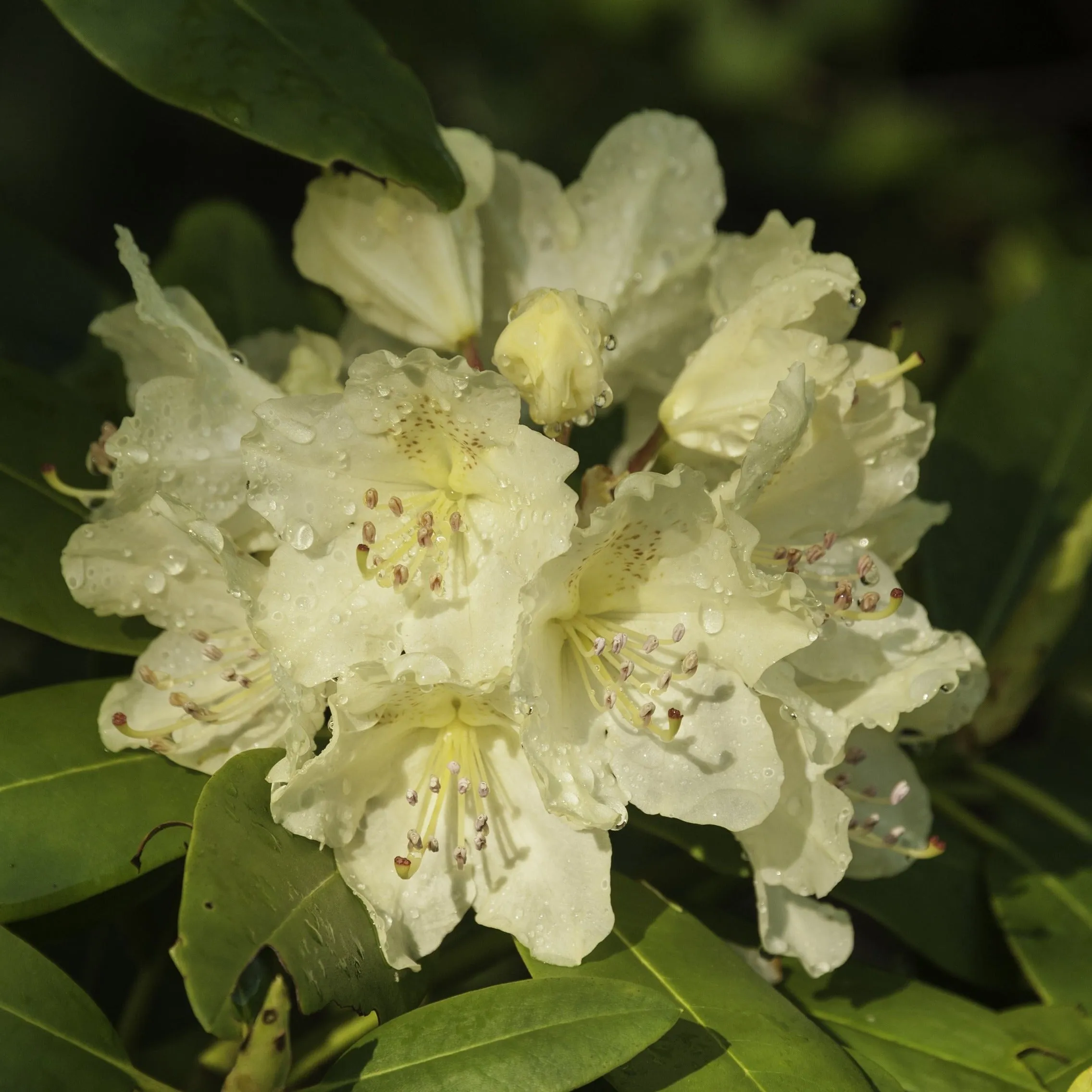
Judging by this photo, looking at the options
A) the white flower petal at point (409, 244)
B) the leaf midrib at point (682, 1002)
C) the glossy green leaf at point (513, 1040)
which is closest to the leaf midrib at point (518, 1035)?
the glossy green leaf at point (513, 1040)

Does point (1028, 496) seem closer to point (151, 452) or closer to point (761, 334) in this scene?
point (761, 334)

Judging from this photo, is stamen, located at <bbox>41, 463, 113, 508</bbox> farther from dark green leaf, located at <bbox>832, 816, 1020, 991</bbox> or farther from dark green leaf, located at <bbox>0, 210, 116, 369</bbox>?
dark green leaf, located at <bbox>832, 816, 1020, 991</bbox>

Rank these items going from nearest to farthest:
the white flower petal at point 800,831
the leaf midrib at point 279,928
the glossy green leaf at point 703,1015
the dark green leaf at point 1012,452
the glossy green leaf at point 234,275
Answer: the leaf midrib at point 279,928 → the glossy green leaf at point 703,1015 → the white flower petal at point 800,831 → the glossy green leaf at point 234,275 → the dark green leaf at point 1012,452

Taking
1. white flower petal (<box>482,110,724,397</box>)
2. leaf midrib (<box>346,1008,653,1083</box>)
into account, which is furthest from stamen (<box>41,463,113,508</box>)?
leaf midrib (<box>346,1008,653,1083</box>)

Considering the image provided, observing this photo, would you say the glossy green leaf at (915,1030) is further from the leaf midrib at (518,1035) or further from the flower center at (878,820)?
the leaf midrib at (518,1035)

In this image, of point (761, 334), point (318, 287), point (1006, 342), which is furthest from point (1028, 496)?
→ point (318, 287)

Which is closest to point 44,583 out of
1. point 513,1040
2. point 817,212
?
point 513,1040
